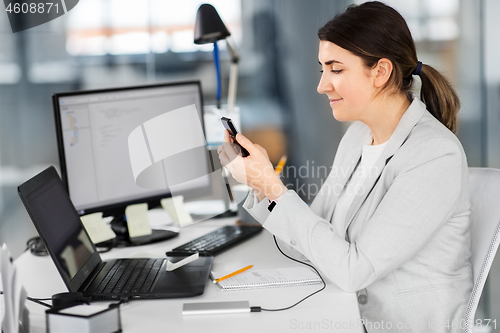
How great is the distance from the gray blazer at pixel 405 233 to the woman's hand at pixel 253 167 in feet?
0.14

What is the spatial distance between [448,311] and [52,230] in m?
0.85

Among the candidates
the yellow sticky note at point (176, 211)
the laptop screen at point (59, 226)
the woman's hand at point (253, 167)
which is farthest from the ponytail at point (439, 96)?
the laptop screen at point (59, 226)

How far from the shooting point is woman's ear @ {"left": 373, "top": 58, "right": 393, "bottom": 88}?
1.14 metres

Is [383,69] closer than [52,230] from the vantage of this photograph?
No

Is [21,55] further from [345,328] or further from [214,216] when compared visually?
[345,328]

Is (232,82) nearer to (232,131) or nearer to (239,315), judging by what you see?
(232,131)

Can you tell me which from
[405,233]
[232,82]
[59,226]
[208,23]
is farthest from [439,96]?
[59,226]

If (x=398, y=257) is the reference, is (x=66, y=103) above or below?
above

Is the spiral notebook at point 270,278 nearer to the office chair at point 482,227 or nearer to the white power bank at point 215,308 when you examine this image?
the white power bank at point 215,308

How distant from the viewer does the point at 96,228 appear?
138 cm

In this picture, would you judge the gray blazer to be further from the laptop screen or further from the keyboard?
the laptop screen

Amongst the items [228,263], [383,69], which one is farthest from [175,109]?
[383,69]

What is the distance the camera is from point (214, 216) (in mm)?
1719

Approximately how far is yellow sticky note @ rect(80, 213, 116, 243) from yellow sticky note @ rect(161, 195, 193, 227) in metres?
0.20
